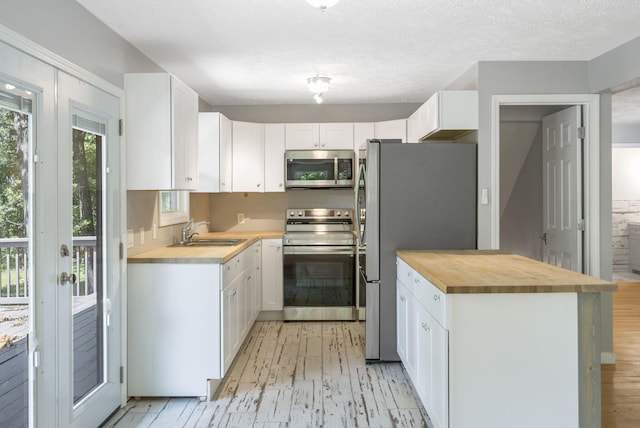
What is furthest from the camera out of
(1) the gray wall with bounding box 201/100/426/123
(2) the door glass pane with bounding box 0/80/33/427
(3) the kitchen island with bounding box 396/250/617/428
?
(1) the gray wall with bounding box 201/100/426/123

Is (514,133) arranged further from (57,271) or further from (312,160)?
(57,271)

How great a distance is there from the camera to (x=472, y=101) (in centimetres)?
357

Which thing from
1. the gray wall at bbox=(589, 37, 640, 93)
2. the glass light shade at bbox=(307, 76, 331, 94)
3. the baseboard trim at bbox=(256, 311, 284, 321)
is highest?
the glass light shade at bbox=(307, 76, 331, 94)

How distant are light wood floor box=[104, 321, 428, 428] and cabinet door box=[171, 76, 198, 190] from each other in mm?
1426

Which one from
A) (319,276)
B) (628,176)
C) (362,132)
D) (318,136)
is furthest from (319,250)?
(628,176)

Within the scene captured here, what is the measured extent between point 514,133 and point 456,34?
6.50 ft

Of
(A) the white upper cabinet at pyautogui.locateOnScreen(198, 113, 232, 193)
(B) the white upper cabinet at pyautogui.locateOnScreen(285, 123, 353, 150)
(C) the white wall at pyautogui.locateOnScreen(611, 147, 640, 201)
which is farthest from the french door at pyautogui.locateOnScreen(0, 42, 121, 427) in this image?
(C) the white wall at pyautogui.locateOnScreen(611, 147, 640, 201)

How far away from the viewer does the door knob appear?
223cm

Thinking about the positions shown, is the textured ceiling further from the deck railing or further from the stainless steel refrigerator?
the deck railing

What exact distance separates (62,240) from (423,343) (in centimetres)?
198

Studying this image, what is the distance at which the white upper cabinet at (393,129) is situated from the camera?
4797 millimetres

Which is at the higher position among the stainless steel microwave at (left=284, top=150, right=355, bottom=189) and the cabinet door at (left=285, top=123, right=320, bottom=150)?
the cabinet door at (left=285, top=123, right=320, bottom=150)

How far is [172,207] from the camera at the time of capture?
407 cm

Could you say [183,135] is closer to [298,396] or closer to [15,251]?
[15,251]
